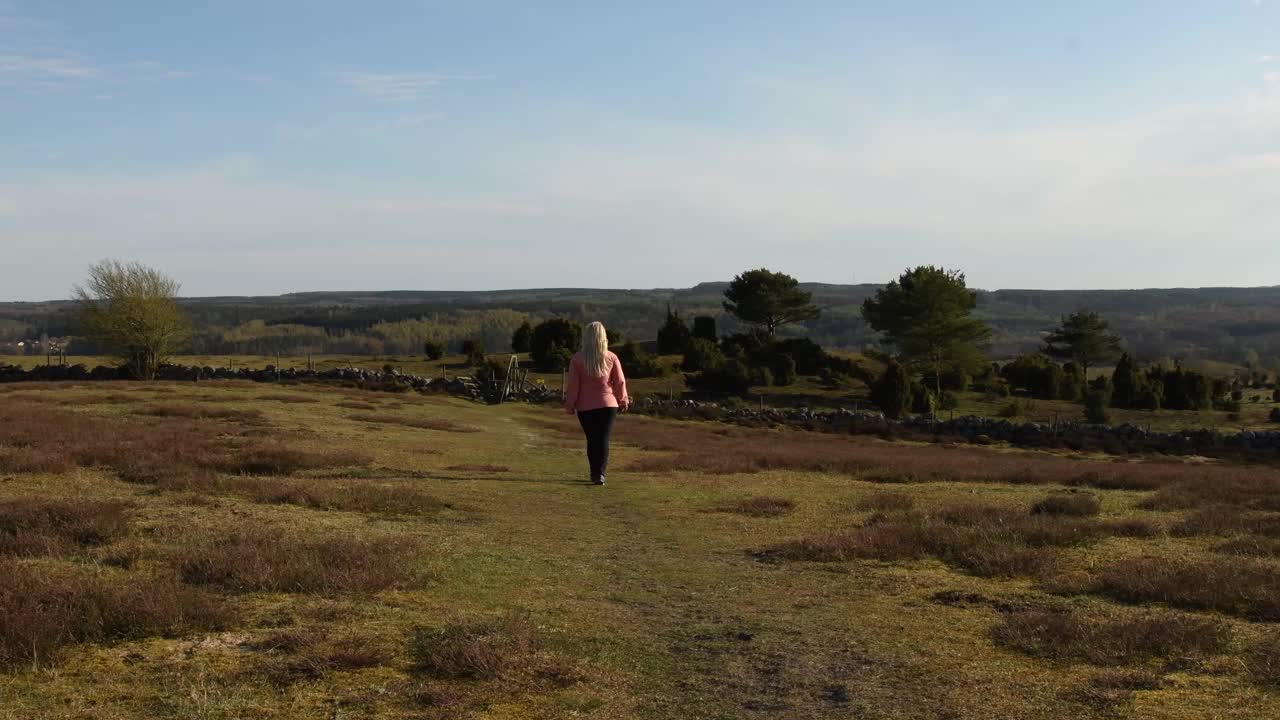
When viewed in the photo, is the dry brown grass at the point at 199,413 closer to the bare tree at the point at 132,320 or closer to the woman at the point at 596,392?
the woman at the point at 596,392

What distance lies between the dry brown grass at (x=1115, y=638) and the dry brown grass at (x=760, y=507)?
233 inches

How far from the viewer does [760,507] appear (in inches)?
518

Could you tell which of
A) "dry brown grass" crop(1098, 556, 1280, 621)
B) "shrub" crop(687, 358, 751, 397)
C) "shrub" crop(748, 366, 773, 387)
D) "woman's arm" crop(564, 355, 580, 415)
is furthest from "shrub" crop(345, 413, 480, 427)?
"shrub" crop(748, 366, 773, 387)

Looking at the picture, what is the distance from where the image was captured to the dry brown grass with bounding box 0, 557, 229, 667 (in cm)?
551

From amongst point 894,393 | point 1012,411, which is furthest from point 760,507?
point 1012,411

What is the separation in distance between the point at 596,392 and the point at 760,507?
3455 millimetres

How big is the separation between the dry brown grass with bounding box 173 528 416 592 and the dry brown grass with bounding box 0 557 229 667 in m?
0.55

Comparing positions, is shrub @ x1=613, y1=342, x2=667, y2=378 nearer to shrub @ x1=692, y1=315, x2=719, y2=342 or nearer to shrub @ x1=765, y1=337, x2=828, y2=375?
shrub @ x1=765, y1=337, x2=828, y2=375

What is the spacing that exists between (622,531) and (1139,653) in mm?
5944

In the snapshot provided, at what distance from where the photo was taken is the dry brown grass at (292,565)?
288 inches

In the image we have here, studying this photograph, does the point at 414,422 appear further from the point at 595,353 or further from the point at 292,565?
the point at 292,565

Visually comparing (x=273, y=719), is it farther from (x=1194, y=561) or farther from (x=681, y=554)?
(x=1194, y=561)

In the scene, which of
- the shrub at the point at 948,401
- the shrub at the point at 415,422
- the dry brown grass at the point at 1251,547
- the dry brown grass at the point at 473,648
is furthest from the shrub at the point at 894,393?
the dry brown grass at the point at 473,648

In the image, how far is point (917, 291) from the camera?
260ft
